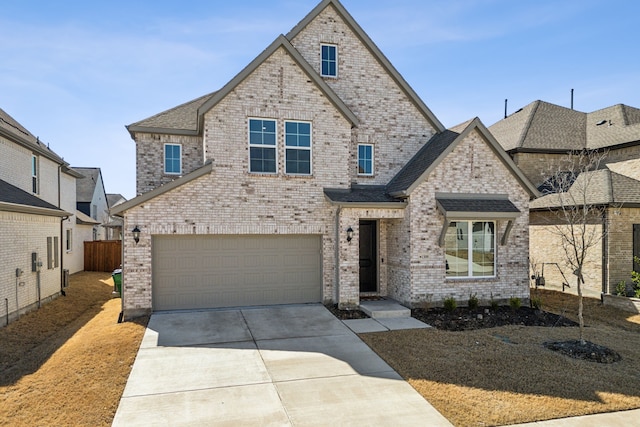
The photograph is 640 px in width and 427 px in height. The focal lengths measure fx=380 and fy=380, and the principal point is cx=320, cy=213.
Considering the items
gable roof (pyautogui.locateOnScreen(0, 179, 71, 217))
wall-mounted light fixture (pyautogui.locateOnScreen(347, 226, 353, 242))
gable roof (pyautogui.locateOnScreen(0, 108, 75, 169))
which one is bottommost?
wall-mounted light fixture (pyautogui.locateOnScreen(347, 226, 353, 242))

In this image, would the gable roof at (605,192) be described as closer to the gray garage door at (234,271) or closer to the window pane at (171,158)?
the gray garage door at (234,271)

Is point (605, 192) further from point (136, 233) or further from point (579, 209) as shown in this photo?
point (136, 233)

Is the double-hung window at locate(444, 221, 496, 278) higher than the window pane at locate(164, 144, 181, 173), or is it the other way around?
the window pane at locate(164, 144, 181, 173)

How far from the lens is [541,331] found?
9.72 meters

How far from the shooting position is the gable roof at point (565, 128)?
17.7 metres

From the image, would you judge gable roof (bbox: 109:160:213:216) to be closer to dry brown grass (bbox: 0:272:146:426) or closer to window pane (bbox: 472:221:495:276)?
dry brown grass (bbox: 0:272:146:426)

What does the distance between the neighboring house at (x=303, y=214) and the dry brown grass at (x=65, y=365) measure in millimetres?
1718

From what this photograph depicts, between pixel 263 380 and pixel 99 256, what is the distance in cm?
2125

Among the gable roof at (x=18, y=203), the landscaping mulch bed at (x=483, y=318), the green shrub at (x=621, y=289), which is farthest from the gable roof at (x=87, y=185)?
the green shrub at (x=621, y=289)

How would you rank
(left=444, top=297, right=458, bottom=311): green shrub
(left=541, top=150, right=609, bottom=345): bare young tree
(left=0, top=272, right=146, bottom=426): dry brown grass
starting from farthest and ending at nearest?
(left=541, top=150, right=609, bottom=345): bare young tree, (left=444, top=297, right=458, bottom=311): green shrub, (left=0, top=272, right=146, bottom=426): dry brown grass

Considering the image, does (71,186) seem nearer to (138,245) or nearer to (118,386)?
(138,245)

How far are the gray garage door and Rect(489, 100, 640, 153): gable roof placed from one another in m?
12.2

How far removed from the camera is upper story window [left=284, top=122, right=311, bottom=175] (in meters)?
11.7

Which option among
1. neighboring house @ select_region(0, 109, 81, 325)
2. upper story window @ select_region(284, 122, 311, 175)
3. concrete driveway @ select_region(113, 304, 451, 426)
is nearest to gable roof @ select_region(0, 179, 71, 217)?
neighboring house @ select_region(0, 109, 81, 325)
